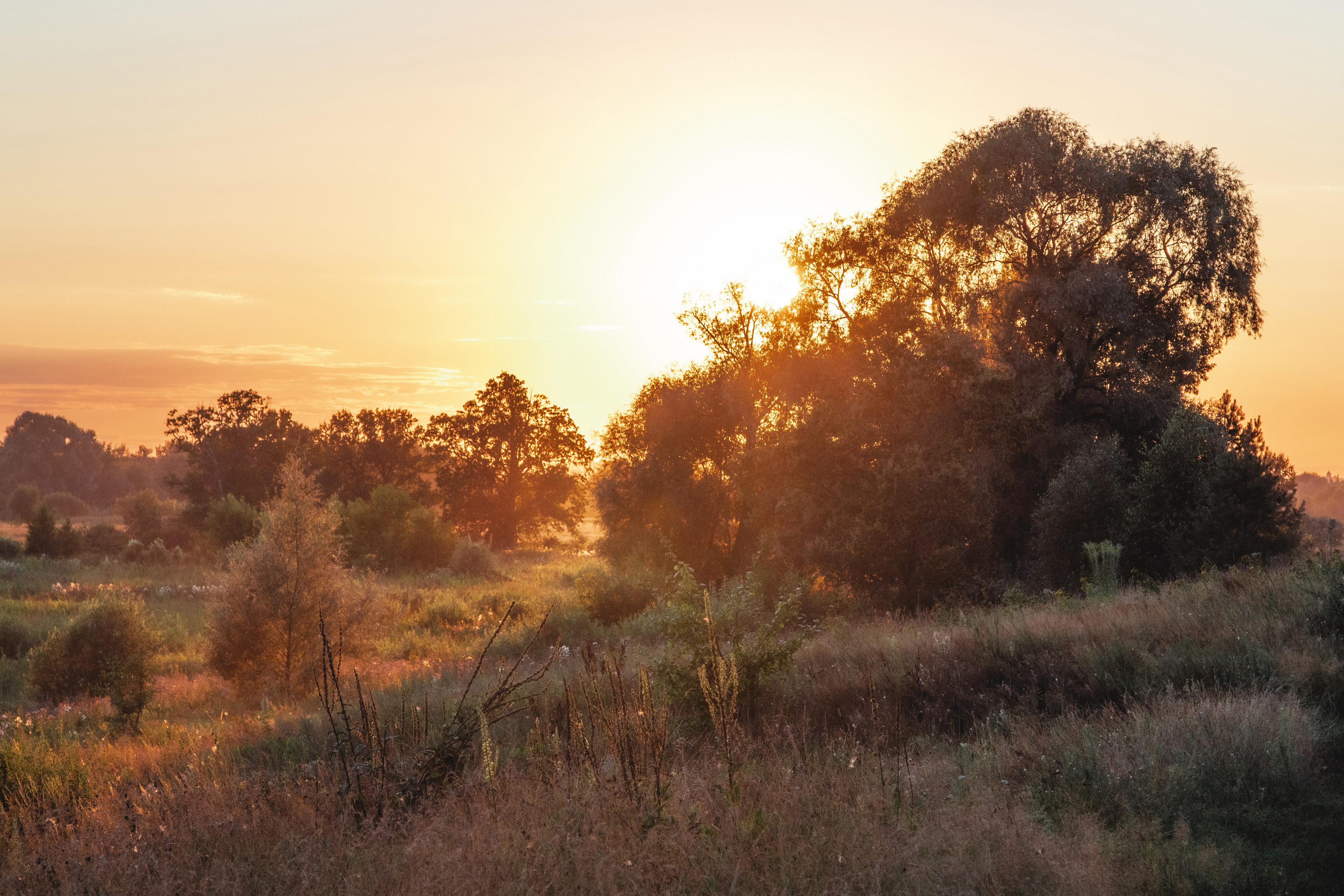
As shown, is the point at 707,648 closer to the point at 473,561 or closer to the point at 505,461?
the point at 473,561

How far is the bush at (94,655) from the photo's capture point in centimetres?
1773

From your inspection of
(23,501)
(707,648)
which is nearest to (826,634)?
(707,648)

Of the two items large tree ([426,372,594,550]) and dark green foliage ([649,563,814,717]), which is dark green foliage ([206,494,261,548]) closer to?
large tree ([426,372,594,550])

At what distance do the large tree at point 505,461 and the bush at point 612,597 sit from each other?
93.0ft

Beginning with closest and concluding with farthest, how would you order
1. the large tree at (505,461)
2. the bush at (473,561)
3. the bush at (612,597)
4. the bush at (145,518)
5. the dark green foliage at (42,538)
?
the bush at (612,597) < the dark green foliage at (42,538) < the bush at (473,561) < the bush at (145,518) < the large tree at (505,461)

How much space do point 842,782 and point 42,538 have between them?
147ft

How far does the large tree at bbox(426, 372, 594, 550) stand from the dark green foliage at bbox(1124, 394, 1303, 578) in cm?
3702

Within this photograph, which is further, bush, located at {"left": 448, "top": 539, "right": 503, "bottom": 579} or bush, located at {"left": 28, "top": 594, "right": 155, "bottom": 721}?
bush, located at {"left": 448, "top": 539, "right": 503, "bottom": 579}

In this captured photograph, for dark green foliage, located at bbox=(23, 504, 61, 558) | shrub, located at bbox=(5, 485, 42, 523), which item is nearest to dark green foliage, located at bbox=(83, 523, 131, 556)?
dark green foliage, located at bbox=(23, 504, 61, 558)

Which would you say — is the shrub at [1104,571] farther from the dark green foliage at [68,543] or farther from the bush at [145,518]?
the bush at [145,518]

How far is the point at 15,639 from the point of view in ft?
70.4

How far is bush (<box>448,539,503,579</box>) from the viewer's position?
132 ft

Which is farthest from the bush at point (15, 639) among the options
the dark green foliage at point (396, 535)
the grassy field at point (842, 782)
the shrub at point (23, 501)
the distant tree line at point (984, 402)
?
the shrub at point (23, 501)

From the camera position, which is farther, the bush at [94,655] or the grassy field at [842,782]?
the bush at [94,655]
